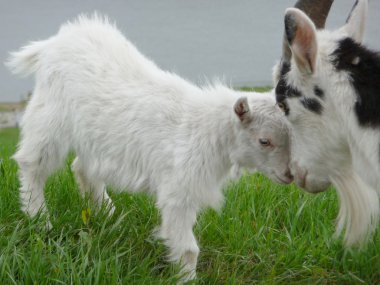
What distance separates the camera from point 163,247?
3.10 metres

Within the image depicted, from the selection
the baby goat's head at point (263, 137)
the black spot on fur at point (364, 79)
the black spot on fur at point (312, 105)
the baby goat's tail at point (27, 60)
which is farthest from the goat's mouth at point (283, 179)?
the baby goat's tail at point (27, 60)

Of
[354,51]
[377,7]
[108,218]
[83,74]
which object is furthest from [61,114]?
[377,7]

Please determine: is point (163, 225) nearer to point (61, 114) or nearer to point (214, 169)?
point (214, 169)

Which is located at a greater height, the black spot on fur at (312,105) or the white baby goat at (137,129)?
the black spot on fur at (312,105)

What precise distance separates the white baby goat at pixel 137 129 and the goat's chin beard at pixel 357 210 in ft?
1.11

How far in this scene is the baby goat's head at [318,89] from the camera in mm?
2371

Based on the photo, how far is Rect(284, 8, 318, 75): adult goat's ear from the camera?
231 cm

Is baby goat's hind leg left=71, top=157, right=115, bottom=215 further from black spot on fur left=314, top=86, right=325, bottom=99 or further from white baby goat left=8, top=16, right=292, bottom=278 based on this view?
black spot on fur left=314, top=86, right=325, bottom=99

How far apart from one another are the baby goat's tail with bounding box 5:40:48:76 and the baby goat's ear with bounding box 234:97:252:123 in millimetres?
1412

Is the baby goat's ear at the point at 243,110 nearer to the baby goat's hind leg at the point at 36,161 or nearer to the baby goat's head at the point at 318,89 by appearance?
the baby goat's head at the point at 318,89

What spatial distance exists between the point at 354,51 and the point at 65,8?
2154 cm

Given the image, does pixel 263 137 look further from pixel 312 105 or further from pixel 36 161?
pixel 36 161

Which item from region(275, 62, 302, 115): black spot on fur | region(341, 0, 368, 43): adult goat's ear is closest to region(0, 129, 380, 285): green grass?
region(275, 62, 302, 115): black spot on fur

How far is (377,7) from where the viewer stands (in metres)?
9.80
